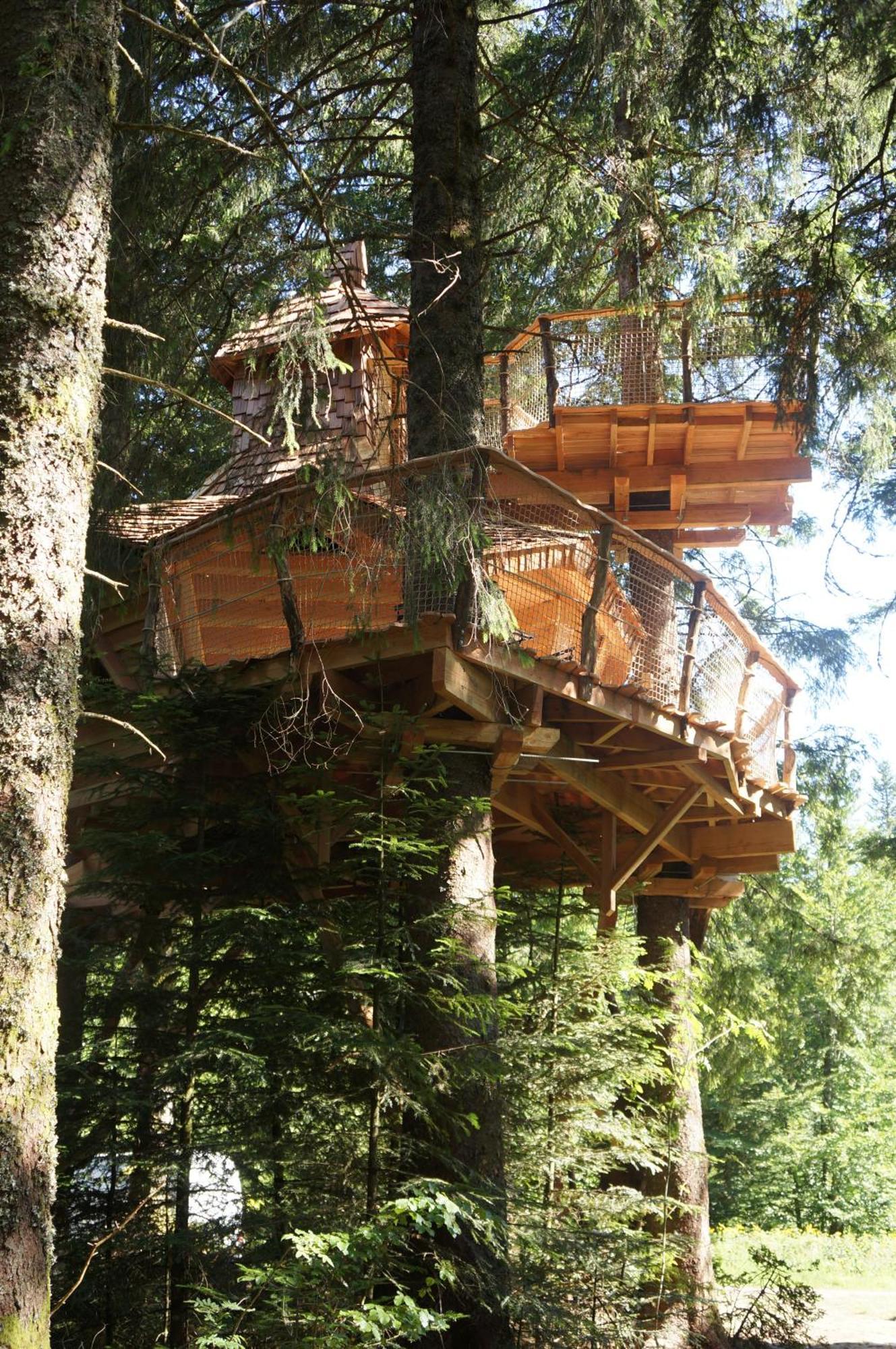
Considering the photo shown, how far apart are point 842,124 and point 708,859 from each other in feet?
19.5

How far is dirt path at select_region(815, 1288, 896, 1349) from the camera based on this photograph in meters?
11.5

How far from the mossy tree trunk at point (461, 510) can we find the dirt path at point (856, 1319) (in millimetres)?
4508

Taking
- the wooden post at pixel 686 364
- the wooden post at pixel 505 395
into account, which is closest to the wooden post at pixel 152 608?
the wooden post at pixel 505 395

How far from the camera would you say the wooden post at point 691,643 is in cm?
857

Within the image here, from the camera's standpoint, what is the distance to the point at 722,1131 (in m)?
27.2

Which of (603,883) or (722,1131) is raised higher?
(603,883)

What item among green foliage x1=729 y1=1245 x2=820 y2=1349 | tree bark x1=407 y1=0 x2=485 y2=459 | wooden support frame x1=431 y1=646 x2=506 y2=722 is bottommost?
green foliage x1=729 y1=1245 x2=820 y2=1349

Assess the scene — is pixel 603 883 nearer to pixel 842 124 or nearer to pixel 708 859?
pixel 708 859

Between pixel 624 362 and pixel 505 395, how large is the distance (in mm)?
1350

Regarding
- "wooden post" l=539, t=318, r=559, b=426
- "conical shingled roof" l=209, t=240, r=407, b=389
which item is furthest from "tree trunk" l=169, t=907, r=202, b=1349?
"wooden post" l=539, t=318, r=559, b=426

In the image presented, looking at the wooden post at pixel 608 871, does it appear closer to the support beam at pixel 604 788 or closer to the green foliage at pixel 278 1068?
the support beam at pixel 604 788

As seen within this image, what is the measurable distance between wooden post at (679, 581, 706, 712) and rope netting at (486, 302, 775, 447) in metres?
3.40

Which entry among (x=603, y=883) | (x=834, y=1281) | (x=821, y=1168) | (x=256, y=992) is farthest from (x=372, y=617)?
(x=821, y=1168)

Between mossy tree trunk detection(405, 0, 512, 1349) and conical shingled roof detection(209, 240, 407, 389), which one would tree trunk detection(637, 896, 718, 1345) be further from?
conical shingled roof detection(209, 240, 407, 389)
